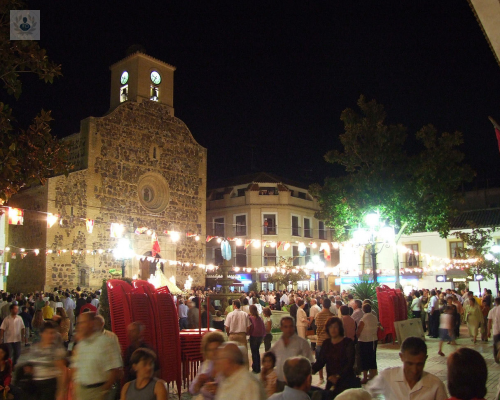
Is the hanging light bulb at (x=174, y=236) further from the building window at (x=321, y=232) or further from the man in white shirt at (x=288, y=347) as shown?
the man in white shirt at (x=288, y=347)

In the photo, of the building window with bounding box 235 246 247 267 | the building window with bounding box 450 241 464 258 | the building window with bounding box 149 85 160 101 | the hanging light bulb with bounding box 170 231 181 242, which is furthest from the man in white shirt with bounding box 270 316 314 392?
the building window with bounding box 235 246 247 267

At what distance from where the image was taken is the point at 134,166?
27984 millimetres

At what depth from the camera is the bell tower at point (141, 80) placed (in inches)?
1155

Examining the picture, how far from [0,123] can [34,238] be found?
19.8 m

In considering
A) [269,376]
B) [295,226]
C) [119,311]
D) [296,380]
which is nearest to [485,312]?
[119,311]

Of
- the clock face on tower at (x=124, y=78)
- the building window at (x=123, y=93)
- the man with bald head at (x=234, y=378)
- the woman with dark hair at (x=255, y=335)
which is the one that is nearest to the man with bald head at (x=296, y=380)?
the man with bald head at (x=234, y=378)

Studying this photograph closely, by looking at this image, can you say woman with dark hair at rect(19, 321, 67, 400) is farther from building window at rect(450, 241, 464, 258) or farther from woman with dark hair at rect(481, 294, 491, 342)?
building window at rect(450, 241, 464, 258)

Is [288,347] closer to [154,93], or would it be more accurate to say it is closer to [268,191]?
[154,93]

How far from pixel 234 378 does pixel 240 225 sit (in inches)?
1355

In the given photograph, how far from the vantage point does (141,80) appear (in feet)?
96.4

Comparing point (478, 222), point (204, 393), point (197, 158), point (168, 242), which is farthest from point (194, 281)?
point (204, 393)

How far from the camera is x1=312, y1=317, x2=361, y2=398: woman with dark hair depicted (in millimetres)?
4949

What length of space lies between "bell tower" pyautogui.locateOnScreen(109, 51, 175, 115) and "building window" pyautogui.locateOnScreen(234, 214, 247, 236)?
11079 mm

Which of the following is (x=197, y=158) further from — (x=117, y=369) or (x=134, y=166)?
(x=117, y=369)
